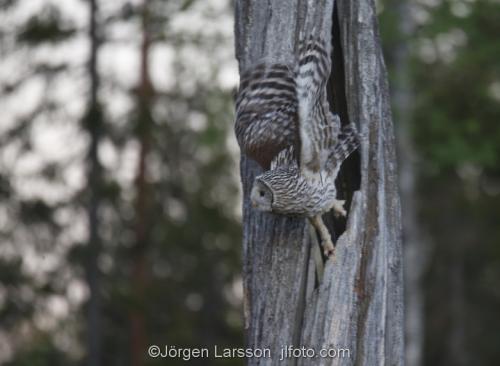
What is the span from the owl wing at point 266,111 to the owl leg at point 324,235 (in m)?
0.33

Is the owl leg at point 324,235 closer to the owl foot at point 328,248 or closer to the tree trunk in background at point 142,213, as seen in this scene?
the owl foot at point 328,248

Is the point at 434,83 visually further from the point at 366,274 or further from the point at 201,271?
the point at 366,274

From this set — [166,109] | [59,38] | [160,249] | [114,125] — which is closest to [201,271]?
[160,249]

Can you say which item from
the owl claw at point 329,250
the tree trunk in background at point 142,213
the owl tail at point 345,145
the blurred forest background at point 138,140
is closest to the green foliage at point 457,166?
the blurred forest background at point 138,140

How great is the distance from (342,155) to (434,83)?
916 centimetres

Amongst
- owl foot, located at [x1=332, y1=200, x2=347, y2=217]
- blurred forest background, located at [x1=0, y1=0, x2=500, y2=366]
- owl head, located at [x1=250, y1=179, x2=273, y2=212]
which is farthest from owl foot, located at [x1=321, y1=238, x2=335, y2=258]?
blurred forest background, located at [x1=0, y1=0, x2=500, y2=366]

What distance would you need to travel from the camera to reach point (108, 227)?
13695 mm

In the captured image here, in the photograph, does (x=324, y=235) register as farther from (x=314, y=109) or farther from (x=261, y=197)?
(x=314, y=109)

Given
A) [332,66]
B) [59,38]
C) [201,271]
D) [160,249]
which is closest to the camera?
[332,66]

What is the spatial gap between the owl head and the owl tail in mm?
335

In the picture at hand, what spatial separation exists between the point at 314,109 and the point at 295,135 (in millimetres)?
130

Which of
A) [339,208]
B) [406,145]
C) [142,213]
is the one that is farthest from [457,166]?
[339,208]

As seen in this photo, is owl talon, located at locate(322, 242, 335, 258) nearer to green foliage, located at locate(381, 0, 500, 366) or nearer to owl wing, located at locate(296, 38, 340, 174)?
owl wing, located at locate(296, 38, 340, 174)

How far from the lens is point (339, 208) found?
353 centimetres
